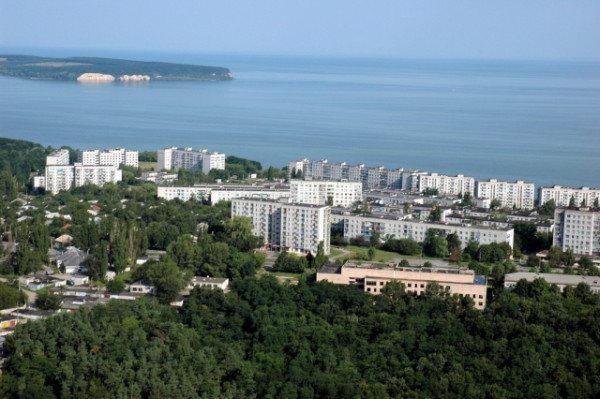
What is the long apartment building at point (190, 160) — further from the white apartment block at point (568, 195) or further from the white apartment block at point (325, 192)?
the white apartment block at point (568, 195)

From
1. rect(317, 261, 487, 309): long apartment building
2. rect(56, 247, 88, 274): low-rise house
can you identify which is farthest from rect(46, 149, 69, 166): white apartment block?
rect(317, 261, 487, 309): long apartment building

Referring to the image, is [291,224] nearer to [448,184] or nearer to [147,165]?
[448,184]

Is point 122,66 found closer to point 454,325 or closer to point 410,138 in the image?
point 410,138

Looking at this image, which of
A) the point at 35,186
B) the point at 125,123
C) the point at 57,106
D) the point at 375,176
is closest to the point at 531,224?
the point at 375,176

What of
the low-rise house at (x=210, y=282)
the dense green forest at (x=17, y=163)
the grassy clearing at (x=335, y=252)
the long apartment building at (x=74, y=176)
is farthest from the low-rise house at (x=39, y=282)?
the long apartment building at (x=74, y=176)

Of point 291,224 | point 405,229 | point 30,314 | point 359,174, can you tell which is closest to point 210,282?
point 30,314

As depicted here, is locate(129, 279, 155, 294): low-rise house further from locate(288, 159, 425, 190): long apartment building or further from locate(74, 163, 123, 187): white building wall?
locate(288, 159, 425, 190): long apartment building
